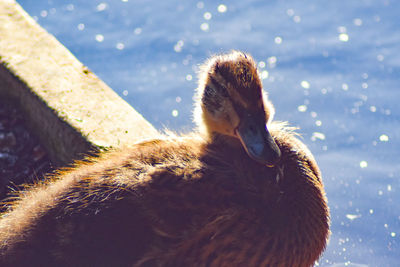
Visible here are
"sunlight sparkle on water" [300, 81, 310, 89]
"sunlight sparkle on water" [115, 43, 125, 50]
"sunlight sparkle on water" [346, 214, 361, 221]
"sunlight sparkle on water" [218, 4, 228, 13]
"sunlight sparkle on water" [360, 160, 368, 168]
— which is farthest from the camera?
"sunlight sparkle on water" [218, 4, 228, 13]

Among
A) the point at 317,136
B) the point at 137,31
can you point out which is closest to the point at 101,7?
the point at 137,31

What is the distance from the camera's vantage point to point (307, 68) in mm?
5383

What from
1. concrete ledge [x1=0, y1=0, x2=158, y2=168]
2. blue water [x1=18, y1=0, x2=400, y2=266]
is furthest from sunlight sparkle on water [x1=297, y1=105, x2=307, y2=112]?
concrete ledge [x1=0, y1=0, x2=158, y2=168]

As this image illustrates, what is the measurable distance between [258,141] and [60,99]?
1.49m

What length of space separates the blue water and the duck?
1.65m

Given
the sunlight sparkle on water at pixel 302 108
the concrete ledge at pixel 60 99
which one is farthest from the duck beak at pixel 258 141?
the sunlight sparkle on water at pixel 302 108

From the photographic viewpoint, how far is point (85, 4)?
7.09 metres

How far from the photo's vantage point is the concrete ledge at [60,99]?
2.92 meters

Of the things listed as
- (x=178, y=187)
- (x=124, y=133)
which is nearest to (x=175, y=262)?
(x=178, y=187)

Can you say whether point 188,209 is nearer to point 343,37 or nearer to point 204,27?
point 343,37

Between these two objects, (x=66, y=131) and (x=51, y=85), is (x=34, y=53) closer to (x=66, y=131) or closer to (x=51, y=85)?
(x=51, y=85)

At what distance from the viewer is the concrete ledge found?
9.57 feet

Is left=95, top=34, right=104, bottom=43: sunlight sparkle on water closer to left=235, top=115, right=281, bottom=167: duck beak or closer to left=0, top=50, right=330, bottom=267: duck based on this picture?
left=0, top=50, right=330, bottom=267: duck

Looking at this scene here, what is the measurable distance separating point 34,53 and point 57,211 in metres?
1.82
